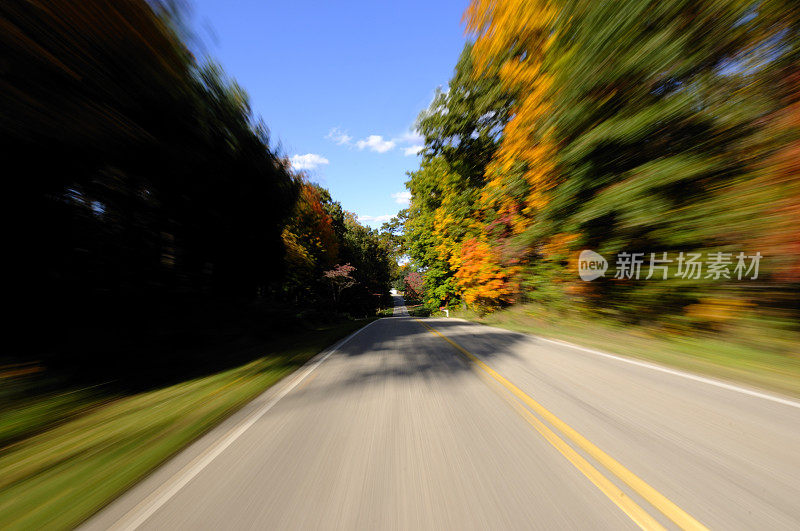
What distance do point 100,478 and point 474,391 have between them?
415 centimetres

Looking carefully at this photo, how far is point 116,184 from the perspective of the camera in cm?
618

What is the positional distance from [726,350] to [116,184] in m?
13.3

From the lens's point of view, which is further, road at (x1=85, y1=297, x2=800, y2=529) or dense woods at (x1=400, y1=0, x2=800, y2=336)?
dense woods at (x1=400, y1=0, x2=800, y2=336)

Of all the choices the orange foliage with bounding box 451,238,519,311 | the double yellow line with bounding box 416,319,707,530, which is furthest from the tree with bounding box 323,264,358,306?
the double yellow line with bounding box 416,319,707,530

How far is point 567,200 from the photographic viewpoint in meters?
8.92

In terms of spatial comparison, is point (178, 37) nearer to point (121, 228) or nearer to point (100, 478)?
point (121, 228)

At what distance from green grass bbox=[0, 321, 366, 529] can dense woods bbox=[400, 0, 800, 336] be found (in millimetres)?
9373

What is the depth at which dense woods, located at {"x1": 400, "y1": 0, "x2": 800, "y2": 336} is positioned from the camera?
5.72 m

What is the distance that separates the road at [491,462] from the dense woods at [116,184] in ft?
14.3

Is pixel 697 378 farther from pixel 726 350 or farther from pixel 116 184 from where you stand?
pixel 116 184

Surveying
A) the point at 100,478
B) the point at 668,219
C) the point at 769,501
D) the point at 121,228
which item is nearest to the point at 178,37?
the point at 121,228

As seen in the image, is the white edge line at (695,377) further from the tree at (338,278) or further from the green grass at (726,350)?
the tree at (338,278)

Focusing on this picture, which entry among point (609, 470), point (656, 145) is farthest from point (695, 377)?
point (656, 145)

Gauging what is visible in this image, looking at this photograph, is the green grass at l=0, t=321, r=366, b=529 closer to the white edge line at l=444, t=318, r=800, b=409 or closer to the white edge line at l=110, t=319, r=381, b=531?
the white edge line at l=110, t=319, r=381, b=531
